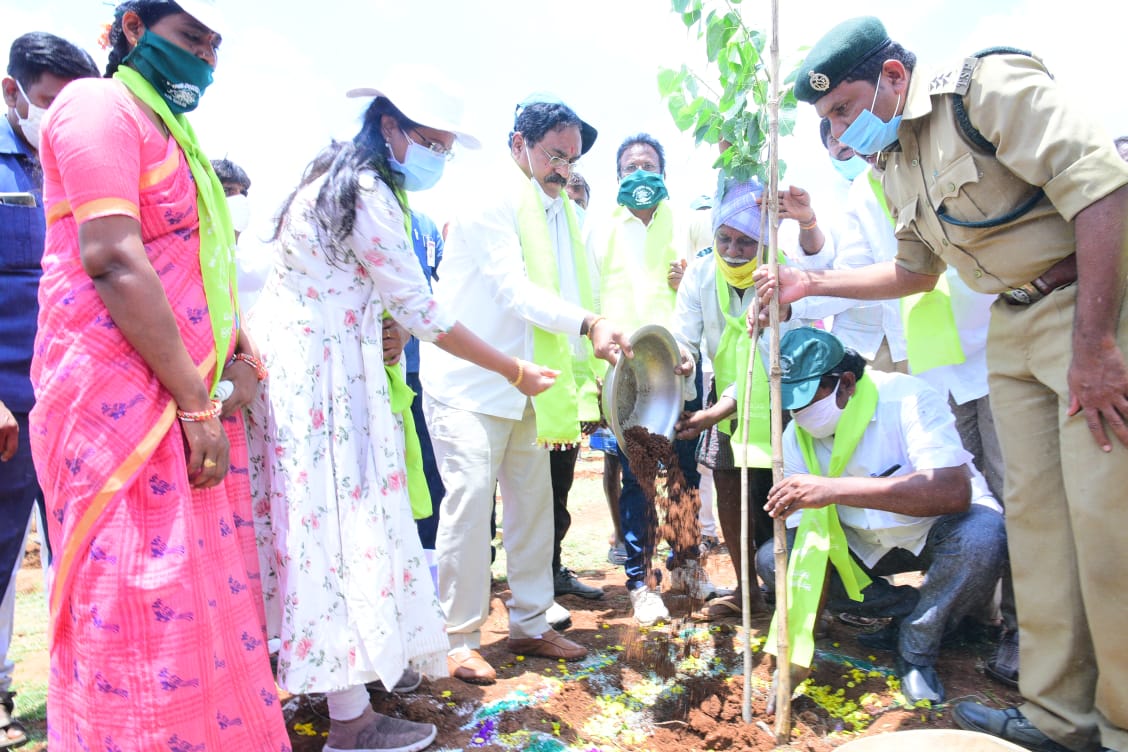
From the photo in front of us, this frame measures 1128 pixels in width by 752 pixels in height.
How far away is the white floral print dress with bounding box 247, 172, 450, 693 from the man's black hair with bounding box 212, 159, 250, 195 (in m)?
2.91

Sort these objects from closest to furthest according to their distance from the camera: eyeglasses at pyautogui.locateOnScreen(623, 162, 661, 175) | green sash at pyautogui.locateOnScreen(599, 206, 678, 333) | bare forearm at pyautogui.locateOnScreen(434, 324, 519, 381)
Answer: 1. bare forearm at pyautogui.locateOnScreen(434, 324, 519, 381)
2. green sash at pyautogui.locateOnScreen(599, 206, 678, 333)
3. eyeglasses at pyautogui.locateOnScreen(623, 162, 661, 175)

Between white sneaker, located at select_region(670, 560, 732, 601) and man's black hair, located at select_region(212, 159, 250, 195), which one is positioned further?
man's black hair, located at select_region(212, 159, 250, 195)

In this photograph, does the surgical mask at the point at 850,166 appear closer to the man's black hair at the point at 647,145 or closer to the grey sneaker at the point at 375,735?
the man's black hair at the point at 647,145

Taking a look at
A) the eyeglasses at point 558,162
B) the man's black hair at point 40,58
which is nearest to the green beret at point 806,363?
the eyeglasses at point 558,162

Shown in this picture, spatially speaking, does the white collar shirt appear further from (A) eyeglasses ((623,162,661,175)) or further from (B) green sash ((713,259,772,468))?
(A) eyeglasses ((623,162,661,175))

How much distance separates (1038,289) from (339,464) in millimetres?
2283

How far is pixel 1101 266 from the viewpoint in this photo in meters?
2.25

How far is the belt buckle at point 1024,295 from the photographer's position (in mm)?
2531

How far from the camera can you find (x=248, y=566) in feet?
7.95

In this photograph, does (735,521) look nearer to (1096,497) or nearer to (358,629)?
(1096,497)

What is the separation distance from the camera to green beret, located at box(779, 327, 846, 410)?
10.6 feet

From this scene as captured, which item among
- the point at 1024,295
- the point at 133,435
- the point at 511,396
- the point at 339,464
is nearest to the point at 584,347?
the point at 511,396

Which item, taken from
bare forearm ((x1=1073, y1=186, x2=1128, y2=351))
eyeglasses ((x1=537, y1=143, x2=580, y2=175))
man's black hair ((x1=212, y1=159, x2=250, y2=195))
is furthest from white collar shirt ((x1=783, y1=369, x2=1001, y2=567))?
man's black hair ((x1=212, y1=159, x2=250, y2=195))

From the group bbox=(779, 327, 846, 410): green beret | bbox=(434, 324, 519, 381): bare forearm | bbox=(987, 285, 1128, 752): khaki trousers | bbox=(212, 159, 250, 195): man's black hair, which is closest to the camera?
bbox=(987, 285, 1128, 752): khaki trousers
